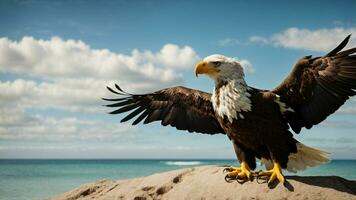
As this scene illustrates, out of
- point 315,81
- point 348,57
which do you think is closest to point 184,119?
point 315,81

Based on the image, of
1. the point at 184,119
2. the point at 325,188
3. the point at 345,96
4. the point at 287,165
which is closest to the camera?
the point at 325,188

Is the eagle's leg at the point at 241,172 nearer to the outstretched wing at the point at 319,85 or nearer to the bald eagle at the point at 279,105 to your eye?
the bald eagle at the point at 279,105

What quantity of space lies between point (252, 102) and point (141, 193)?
6.48 feet

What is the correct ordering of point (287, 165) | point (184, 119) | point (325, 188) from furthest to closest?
point (184, 119)
point (287, 165)
point (325, 188)

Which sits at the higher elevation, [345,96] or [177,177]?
[345,96]

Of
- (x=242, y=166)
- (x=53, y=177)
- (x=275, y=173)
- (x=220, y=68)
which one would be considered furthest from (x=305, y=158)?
(x=53, y=177)

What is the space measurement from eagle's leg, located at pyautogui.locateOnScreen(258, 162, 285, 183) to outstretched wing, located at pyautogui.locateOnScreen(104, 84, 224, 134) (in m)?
1.28

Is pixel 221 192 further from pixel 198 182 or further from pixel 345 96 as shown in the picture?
pixel 345 96

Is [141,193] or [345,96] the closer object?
[345,96]

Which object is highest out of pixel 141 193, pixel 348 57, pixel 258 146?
pixel 348 57

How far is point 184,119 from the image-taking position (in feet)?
23.3

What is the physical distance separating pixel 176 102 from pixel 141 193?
1560mm

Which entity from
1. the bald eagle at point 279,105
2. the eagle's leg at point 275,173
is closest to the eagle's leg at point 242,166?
the bald eagle at point 279,105

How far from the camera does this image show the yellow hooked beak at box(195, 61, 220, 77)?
19.6ft
